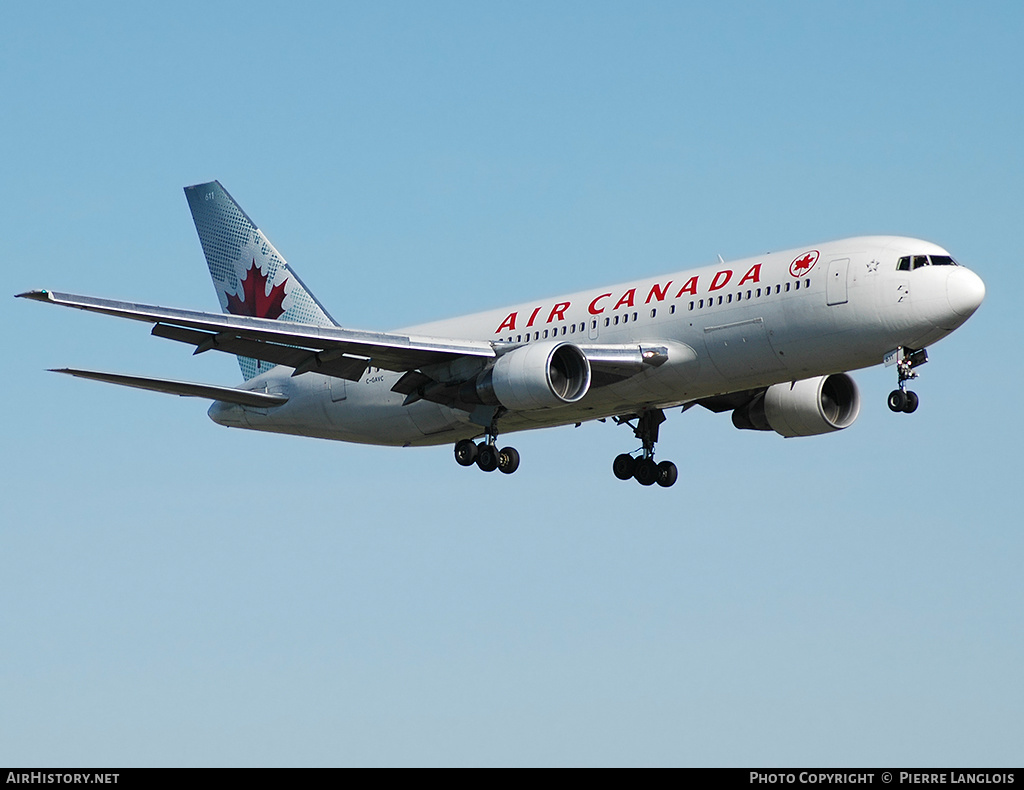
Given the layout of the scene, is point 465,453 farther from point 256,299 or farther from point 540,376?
point 256,299

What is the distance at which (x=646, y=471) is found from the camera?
138 feet

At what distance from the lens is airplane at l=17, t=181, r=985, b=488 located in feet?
111

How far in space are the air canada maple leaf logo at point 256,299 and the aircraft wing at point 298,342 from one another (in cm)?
854

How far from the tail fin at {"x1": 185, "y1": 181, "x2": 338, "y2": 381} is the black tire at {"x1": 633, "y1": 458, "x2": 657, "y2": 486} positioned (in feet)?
34.1

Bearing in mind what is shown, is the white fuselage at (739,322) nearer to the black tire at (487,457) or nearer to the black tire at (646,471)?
the black tire at (487,457)

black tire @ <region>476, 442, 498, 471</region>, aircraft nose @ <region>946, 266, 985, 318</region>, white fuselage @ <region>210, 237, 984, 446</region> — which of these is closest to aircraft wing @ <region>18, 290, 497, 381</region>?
white fuselage @ <region>210, 237, 984, 446</region>

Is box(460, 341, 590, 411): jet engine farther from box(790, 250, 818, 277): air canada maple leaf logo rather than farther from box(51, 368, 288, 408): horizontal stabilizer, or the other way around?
box(51, 368, 288, 408): horizontal stabilizer

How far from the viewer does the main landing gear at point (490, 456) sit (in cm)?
3862

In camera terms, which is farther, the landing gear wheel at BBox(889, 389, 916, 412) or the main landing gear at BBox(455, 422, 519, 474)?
the main landing gear at BBox(455, 422, 519, 474)

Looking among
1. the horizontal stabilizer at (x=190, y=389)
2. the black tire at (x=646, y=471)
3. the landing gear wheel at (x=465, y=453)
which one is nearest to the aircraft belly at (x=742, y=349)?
the black tire at (x=646, y=471)

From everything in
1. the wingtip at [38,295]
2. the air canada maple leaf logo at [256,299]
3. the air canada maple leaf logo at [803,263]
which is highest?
the air canada maple leaf logo at [256,299]
